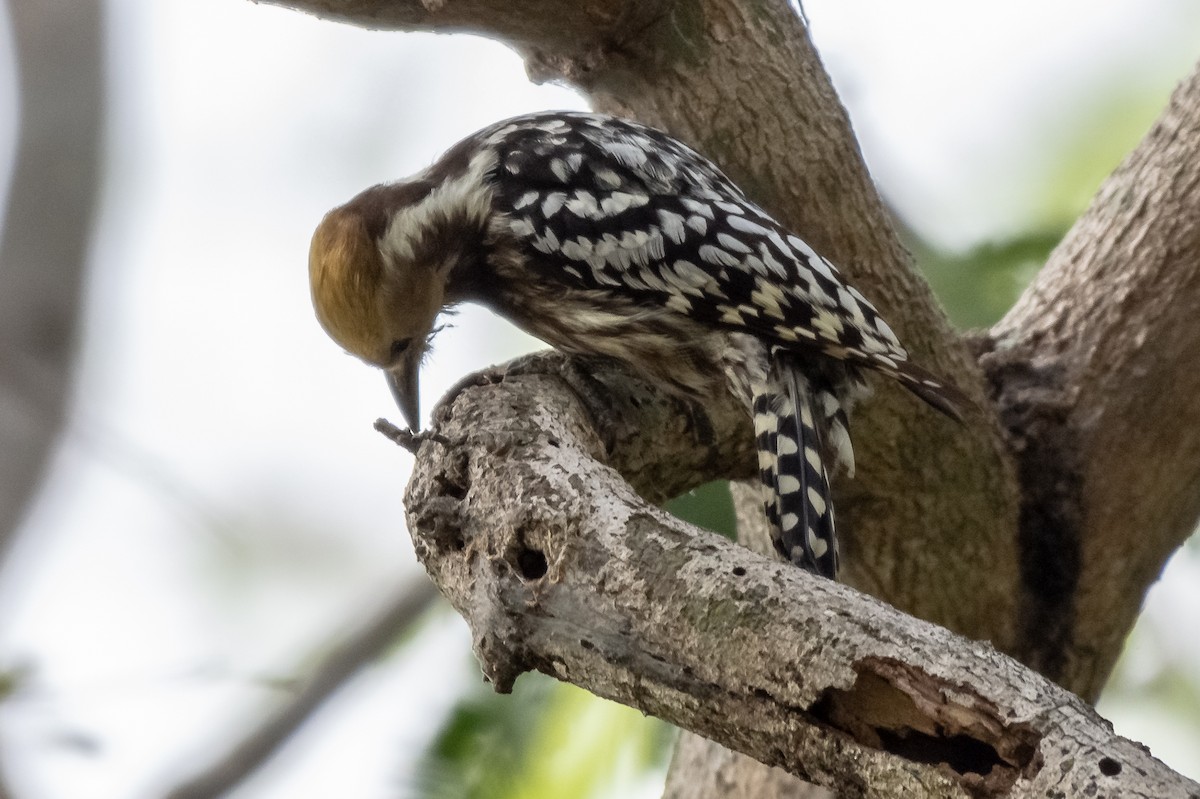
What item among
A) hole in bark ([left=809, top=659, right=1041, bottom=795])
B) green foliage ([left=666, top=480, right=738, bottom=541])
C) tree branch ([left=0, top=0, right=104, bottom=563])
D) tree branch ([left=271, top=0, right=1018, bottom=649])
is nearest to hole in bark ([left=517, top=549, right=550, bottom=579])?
hole in bark ([left=809, top=659, right=1041, bottom=795])

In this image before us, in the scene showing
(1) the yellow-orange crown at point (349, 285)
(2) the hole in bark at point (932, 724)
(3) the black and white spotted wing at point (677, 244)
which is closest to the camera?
(2) the hole in bark at point (932, 724)

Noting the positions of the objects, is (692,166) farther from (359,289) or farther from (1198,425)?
(1198,425)

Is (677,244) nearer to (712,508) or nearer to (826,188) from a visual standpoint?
(826,188)

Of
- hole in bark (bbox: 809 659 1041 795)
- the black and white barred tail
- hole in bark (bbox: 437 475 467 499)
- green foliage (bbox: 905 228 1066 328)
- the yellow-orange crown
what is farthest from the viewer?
green foliage (bbox: 905 228 1066 328)

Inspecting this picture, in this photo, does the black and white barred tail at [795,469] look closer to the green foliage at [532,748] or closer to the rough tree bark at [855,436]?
the rough tree bark at [855,436]

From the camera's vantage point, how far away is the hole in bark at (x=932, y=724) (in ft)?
4.74

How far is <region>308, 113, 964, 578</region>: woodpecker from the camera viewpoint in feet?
8.36

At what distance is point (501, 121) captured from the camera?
3137mm

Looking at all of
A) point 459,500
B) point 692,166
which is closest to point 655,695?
point 459,500

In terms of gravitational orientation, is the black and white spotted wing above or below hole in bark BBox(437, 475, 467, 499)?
above

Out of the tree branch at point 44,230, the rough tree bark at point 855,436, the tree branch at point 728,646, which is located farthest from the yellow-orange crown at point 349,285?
the tree branch at point 728,646

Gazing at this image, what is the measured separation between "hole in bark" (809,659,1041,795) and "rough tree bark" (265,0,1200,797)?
0.20 meters

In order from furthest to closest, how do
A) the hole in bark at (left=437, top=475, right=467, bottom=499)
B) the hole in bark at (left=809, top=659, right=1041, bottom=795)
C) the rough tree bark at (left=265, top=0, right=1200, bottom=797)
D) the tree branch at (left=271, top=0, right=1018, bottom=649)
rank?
1. the tree branch at (left=271, top=0, right=1018, bottom=649)
2. the hole in bark at (left=437, top=475, right=467, bottom=499)
3. the rough tree bark at (left=265, top=0, right=1200, bottom=797)
4. the hole in bark at (left=809, top=659, right=1041, bottom=795)

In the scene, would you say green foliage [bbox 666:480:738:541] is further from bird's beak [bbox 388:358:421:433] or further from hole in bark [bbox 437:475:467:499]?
hole in bark [bbox 437:475:467:499]
